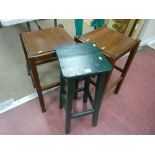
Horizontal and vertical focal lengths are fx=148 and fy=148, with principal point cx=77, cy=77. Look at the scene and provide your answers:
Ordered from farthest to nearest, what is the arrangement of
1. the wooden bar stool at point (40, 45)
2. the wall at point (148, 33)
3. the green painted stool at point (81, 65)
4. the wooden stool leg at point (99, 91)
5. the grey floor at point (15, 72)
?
the wall at point (148, 33) → the grey floor at point (15, 72) → the wooden bar stool at point (40, 45) → the wooden stool leg at point (99, 91) → the green painted stool at point (81, 65)

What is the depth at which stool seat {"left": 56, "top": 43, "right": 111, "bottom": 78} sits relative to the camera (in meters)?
0.84

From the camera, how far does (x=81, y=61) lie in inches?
35.6

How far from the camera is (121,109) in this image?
1568mm

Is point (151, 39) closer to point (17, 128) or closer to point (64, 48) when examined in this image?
point (64, 48)

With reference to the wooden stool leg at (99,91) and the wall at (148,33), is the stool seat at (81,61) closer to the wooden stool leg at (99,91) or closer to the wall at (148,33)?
the wooden stool leg at (99,91)

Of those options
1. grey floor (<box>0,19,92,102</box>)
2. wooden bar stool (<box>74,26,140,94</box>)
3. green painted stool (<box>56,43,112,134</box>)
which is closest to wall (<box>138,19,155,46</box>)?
wooden bar stool (<box>74,26,140,94</box>)

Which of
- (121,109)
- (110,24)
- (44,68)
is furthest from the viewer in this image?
(110,24)

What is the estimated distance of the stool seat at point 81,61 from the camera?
2.74 ft

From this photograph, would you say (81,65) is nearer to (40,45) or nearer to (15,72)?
(40,45)

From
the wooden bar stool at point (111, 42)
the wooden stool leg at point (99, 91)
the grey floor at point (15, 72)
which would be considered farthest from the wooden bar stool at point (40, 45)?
the grey floor at point (15, 72)

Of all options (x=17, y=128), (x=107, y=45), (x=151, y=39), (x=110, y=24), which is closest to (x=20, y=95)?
(x=17, y=128)

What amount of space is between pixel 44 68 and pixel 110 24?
1162 millimetres

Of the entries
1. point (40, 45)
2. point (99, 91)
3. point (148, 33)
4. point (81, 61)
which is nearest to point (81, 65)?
point (81, 61)
